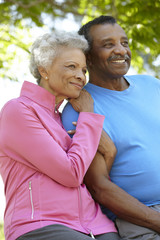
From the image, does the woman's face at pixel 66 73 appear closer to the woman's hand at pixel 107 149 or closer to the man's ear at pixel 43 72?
the man's ear at pixel 43 72

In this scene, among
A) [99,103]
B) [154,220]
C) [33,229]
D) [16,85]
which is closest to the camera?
[33,229]

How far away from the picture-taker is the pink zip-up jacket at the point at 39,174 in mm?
2291

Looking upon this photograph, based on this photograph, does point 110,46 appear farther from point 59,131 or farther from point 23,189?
point 23,189

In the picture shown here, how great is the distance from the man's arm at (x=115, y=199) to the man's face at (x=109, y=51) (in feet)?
2.45

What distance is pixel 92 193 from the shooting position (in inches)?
105

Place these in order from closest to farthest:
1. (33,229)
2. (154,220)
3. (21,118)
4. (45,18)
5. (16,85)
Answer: (33,229), (21,118), (154,220), (16,85), (45,18)

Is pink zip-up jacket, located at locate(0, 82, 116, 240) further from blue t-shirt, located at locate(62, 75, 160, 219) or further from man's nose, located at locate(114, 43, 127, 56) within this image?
man's nose, located at locate(114, 43, 127, 56)

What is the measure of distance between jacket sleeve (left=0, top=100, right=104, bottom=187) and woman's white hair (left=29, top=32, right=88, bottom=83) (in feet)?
1.55

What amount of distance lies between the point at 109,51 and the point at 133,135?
0.71 metres

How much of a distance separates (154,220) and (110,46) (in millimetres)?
1367

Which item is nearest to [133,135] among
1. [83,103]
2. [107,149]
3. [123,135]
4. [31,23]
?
[123,135]

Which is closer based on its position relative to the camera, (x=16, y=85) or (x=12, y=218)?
(x=12, y=218)

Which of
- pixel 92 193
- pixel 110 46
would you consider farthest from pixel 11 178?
pixel 110 46

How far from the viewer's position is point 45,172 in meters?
2.34
